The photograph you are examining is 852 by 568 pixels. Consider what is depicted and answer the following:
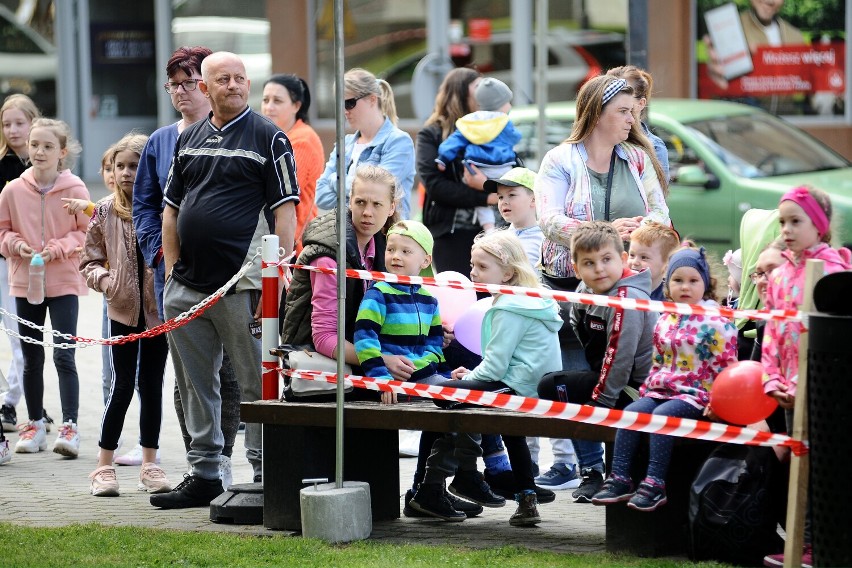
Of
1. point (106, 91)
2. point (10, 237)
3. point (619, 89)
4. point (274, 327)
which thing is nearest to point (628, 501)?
point (274, 327)

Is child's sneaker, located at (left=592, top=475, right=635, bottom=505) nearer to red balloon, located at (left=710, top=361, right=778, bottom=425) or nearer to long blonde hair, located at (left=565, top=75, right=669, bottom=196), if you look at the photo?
red balloon, located at (left=710, top=361, right=778, bottom=425)

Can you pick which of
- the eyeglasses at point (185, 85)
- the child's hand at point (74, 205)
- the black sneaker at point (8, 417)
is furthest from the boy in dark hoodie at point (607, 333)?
the black sneaker at point (8, 417)

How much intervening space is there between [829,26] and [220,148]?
47.4 feet

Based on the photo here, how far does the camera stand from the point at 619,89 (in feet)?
24.0

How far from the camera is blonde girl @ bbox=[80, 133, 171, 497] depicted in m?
7.80

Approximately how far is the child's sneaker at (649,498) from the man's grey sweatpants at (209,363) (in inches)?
84.3

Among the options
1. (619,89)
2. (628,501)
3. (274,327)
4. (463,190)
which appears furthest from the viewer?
(463,190)

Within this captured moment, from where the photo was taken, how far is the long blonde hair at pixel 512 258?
22.5 ft

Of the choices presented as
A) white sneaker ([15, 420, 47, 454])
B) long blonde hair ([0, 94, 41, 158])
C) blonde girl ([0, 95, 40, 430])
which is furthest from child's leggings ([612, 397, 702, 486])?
long blonde hair ([0, 94, 41, 158])

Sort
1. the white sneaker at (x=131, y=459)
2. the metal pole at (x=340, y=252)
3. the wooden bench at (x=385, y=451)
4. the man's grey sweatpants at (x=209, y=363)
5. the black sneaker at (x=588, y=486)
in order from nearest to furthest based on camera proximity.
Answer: the wooden bench at (x=385, y=451) → the metal pole at (x=340, y=252) → the man's grey sweatpants at (x=209, y=363) → the black sneaker at (x=588, y=486) → the white sneaker at (x=131, y=459)

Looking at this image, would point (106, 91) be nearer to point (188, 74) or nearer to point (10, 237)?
point (10, 237)

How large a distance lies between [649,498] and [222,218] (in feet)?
8.11

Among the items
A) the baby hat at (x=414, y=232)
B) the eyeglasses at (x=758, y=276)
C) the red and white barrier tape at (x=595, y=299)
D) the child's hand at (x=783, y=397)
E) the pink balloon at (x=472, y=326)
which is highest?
the baby hat at (x=414, y=232)

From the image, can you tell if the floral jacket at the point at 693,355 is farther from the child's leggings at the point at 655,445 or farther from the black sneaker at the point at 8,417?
the black sneaker at the point at 8,417
